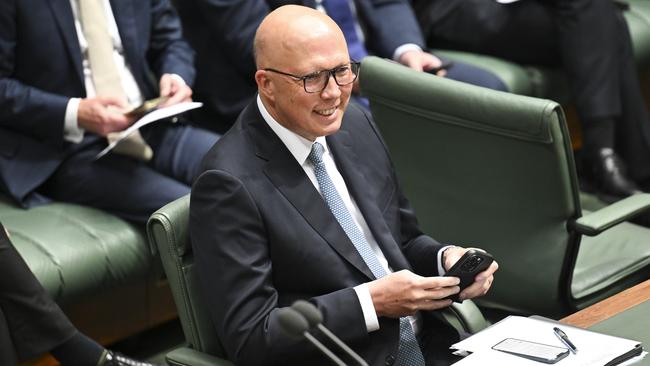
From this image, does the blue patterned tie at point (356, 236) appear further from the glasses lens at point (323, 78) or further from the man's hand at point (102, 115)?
the man's hand at point (102, 115)

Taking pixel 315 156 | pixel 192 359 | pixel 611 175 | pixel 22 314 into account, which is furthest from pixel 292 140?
pixel 611 175

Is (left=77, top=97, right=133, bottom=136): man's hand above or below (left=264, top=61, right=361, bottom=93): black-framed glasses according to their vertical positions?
below

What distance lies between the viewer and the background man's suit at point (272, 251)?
2.12m

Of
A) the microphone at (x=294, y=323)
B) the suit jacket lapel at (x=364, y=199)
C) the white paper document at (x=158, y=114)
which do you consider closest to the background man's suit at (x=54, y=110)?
the white paper document at (x=158, y=114)

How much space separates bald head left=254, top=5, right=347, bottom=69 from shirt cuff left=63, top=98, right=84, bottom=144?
1185mm

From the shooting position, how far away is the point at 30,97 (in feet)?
10.9

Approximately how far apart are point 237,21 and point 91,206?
778 millimetres

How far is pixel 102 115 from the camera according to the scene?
3.28 metres

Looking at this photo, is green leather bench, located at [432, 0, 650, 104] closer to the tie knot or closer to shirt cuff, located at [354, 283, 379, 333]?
the tie knot

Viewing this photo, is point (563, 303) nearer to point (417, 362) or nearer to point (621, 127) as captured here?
point (417, 362)

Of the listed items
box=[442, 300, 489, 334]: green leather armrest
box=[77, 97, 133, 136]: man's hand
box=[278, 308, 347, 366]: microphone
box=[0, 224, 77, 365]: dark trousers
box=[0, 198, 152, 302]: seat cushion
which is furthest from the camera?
box=[77, 97, 133, 136]: man's hand

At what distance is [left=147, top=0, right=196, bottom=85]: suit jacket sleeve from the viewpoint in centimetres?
362

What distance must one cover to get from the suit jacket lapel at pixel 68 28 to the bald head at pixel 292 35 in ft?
4.05

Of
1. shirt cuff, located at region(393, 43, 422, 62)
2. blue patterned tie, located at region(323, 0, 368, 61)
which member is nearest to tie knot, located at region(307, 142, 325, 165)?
blue patterned tie, located at region(323, 0, 368, 61)
